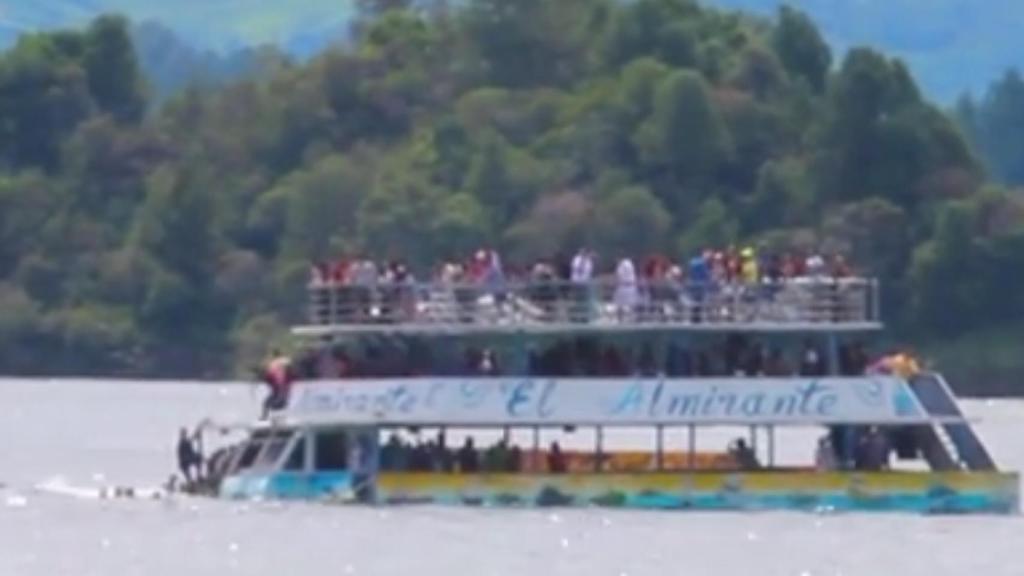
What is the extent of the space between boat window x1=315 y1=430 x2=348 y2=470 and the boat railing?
5.42 ft

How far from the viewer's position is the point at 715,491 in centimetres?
7856

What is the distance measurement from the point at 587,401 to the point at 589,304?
4.65 ft

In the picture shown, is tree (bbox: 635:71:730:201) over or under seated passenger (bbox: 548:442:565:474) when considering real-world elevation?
over

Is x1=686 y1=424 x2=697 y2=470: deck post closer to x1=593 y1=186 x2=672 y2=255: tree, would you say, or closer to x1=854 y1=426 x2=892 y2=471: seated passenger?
x1=854 y1=426 x2=892 y2=471: seated passenger

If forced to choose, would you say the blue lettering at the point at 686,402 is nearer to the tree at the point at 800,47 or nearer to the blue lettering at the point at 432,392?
the blue lettering at the point at 432,392

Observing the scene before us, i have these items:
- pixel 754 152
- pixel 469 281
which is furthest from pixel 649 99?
pixel 469 281

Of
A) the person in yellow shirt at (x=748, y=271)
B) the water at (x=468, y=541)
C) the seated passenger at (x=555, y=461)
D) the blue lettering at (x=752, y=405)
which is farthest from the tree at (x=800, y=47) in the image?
the blue lettering at (x=752, y=405)

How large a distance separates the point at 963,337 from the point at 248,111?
37.7m

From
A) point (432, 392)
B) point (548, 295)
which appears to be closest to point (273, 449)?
point (432, 392)

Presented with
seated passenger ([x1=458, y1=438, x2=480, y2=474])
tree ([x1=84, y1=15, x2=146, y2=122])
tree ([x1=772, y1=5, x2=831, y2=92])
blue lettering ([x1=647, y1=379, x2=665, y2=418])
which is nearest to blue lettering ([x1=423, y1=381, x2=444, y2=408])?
seated passenger ([x1=458, y1=438, x2=480, y2=474])

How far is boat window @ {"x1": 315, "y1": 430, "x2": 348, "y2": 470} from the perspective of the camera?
78.6 m

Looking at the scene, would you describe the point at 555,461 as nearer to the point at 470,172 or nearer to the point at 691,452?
the point at 691,452

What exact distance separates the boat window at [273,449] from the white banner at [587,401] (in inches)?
51.1

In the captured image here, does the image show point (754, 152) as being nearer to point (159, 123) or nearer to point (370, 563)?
point (159, 123)
